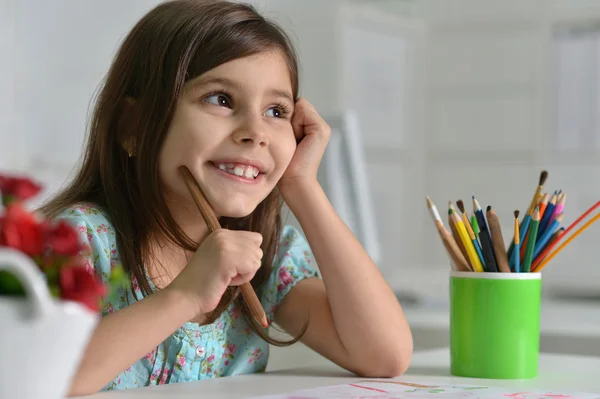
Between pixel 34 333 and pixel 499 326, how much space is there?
60 cm

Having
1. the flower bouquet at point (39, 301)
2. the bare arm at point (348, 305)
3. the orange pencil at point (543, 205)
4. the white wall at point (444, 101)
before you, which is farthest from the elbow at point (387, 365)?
the white wall at point (444, 101)

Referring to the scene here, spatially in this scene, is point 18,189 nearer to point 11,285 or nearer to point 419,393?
point 11,285

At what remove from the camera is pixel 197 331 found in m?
1.02

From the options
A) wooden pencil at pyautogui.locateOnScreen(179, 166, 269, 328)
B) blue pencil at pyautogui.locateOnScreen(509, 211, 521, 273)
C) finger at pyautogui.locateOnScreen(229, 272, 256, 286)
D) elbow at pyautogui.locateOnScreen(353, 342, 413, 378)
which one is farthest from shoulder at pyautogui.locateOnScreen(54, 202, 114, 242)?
blue pencil at pyautogui.locateOnScreen(509, 211, 521, 273)

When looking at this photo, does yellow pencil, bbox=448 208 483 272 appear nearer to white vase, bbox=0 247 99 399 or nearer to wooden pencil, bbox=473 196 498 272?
wooden pencil, bbox=473 196 498 272

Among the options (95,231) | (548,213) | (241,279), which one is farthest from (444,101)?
(241,279)

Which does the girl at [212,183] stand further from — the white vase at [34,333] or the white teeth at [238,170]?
the white vase at [34,333]

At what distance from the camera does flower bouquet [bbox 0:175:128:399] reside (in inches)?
17.1

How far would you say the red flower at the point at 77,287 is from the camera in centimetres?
45

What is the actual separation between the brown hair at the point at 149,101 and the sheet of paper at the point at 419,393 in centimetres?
26

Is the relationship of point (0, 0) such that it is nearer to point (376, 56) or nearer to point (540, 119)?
point (376, 56)

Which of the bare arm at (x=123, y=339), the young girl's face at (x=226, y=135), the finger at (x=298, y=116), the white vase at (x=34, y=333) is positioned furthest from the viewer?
the finger at (x=298, y=116)

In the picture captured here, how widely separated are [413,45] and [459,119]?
0.32 meters

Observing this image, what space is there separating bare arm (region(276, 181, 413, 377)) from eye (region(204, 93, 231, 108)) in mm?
148
